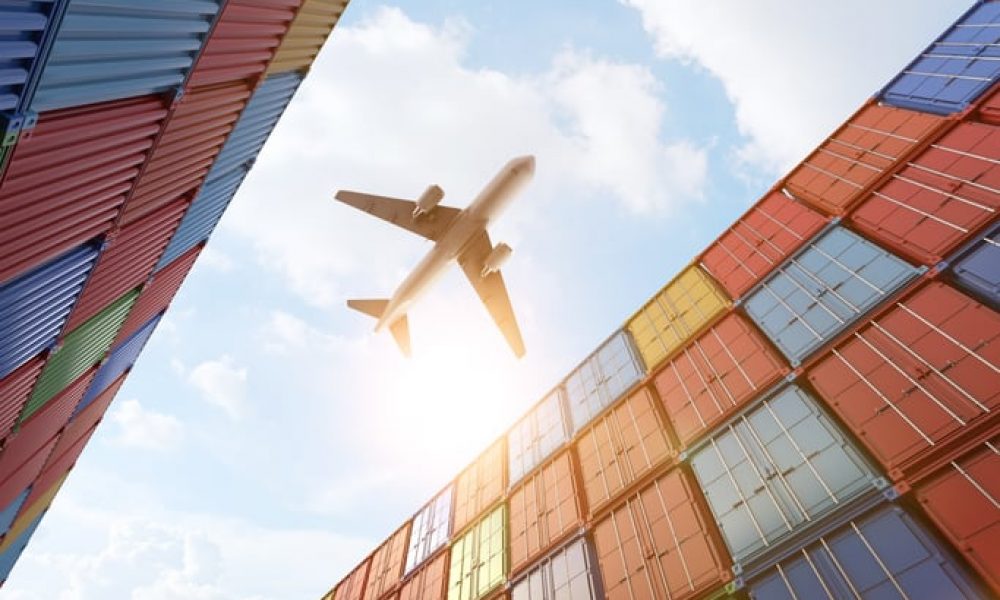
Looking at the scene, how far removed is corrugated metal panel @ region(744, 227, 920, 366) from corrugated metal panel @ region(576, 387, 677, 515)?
430 cm

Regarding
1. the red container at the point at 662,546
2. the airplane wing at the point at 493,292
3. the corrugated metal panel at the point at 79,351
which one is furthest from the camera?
the airplane wing at the point at 493,292

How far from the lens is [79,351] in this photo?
13922 millimetres

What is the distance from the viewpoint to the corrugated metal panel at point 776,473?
9961mm

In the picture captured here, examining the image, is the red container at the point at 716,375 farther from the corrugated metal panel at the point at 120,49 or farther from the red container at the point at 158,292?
the red container at the point at 158,292

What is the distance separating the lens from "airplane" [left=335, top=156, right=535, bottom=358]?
18.8m

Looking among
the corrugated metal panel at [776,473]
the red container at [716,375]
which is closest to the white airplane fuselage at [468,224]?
the red container at [716,375]

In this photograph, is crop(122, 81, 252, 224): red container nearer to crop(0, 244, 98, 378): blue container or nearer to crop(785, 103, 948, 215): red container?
crop(0, 244, 98, 378): blue container

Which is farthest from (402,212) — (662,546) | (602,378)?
(662,546)

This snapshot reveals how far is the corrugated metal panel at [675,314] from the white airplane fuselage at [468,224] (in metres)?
7.04

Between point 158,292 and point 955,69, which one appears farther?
point 158,292

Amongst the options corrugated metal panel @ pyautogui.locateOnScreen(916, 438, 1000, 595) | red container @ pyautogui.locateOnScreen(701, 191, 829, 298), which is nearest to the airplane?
red container @ pyautogui.locateOnScreen(701, 191, 829, 298)

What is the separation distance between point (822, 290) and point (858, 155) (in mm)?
5503

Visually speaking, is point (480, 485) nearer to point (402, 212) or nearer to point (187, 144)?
point (402, 212)

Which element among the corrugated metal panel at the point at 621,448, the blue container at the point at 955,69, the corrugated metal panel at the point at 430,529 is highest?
the blue container at the point at 955,69
